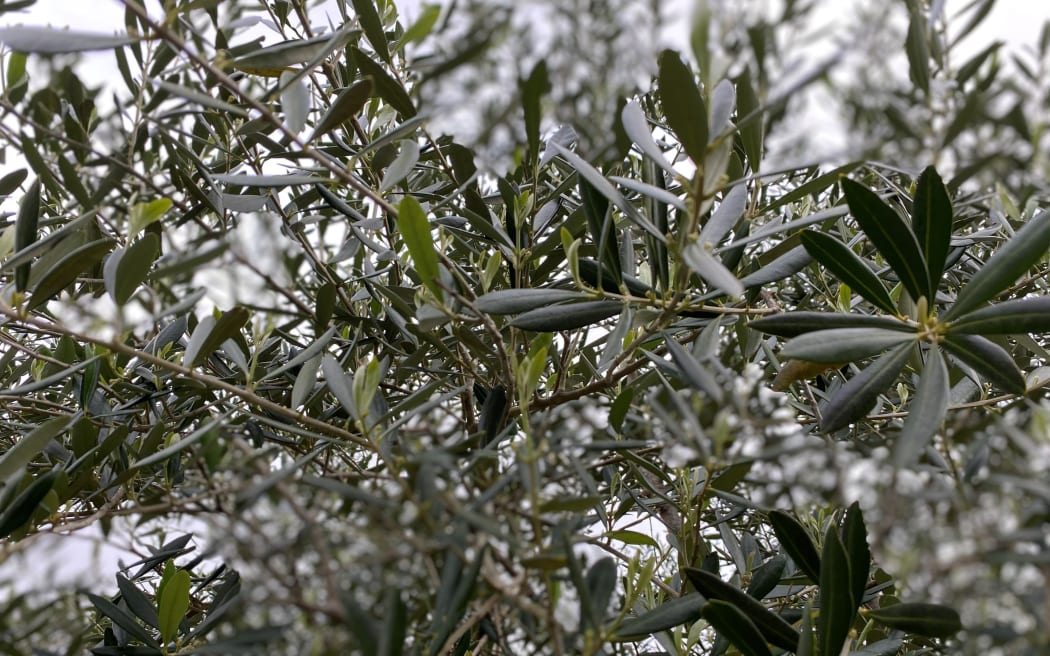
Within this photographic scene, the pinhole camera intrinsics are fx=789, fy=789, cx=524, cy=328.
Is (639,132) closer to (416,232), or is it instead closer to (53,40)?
(416,232)

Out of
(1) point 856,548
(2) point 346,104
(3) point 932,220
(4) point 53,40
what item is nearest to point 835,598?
(1) point 856,548

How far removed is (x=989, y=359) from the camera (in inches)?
33.2

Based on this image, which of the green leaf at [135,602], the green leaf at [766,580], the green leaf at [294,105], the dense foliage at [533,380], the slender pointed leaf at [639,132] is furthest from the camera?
the green leaf at [135,602]

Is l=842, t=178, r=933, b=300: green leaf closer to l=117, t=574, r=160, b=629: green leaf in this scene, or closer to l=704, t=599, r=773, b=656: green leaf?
l=704, t=599, r=773, b=656: green leaf

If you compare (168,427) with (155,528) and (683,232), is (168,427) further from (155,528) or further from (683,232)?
(683,232)

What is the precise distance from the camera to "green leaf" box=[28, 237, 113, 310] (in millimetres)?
891

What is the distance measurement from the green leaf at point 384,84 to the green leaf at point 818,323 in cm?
55

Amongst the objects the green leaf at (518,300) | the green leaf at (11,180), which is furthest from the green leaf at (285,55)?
the green leaf at (11,180)

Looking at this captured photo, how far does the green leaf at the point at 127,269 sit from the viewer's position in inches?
33.0

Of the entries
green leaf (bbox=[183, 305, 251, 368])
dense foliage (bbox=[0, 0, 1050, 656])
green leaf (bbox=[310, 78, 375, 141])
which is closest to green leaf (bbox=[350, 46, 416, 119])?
dense foliage (bbox=[0, 0, 1050, 656])

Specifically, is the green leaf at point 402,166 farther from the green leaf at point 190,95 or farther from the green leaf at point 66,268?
the green leaf at point 66,268

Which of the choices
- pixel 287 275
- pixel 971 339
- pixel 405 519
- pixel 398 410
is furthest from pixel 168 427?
pixel 971 339

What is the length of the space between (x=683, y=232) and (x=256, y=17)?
2.67 ft

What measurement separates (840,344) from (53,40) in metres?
0.84
